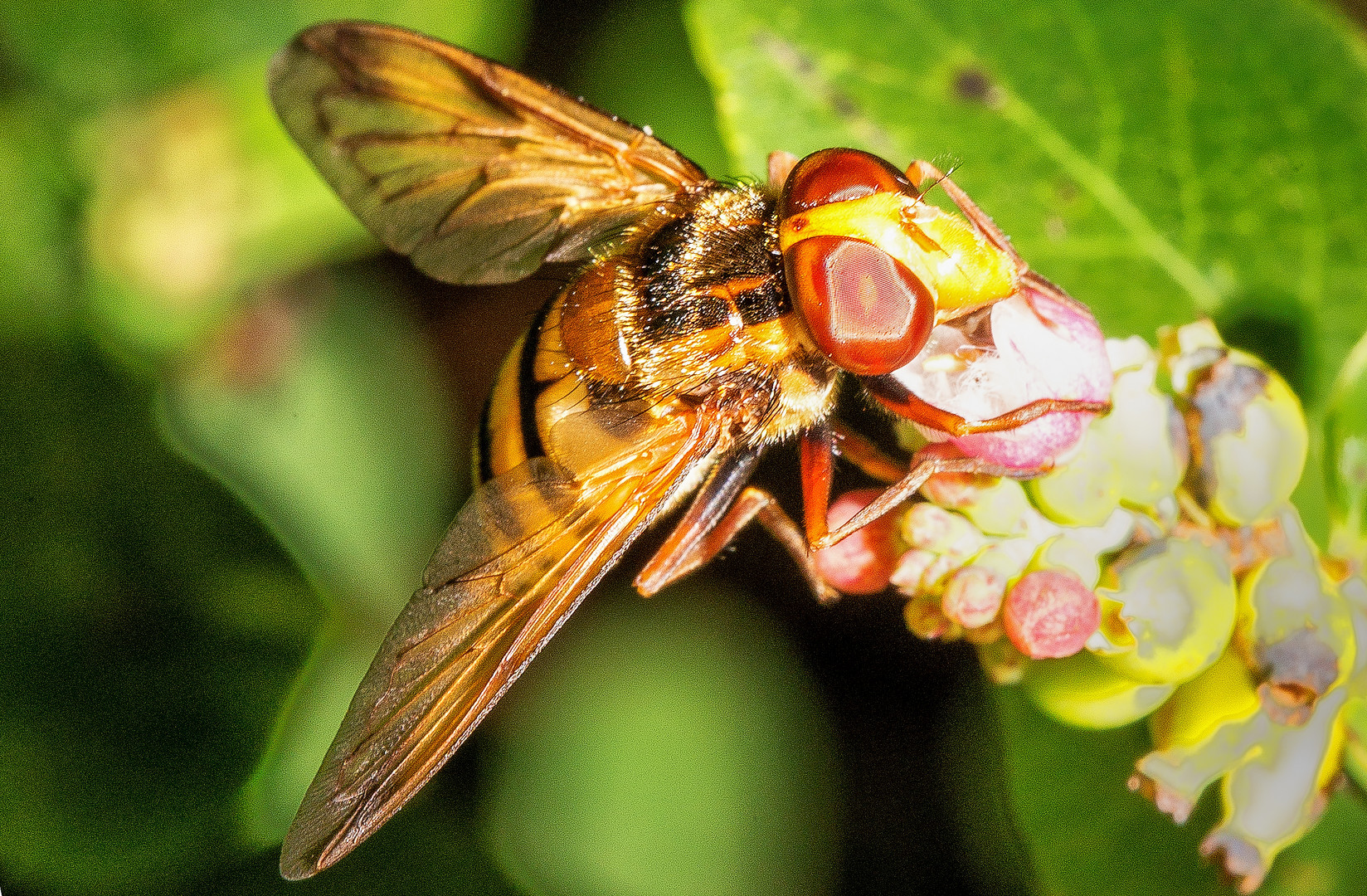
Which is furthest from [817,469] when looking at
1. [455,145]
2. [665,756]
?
[665,756]

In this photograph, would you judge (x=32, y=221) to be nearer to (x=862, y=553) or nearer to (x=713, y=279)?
(x=713, y=279)

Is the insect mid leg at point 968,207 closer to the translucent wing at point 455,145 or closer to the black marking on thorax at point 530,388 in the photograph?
the translucent wing at point 455,145

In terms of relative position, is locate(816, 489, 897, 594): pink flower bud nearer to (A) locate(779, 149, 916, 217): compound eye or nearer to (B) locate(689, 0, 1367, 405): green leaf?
(A) locate(779, 149, 916, 217): compound eye

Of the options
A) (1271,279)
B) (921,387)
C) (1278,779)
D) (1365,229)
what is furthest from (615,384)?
(1365,229)

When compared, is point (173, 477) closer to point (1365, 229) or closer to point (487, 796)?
point (487, 796)

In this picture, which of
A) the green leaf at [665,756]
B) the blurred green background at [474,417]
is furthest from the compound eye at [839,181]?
the green leaf at [665,756]
